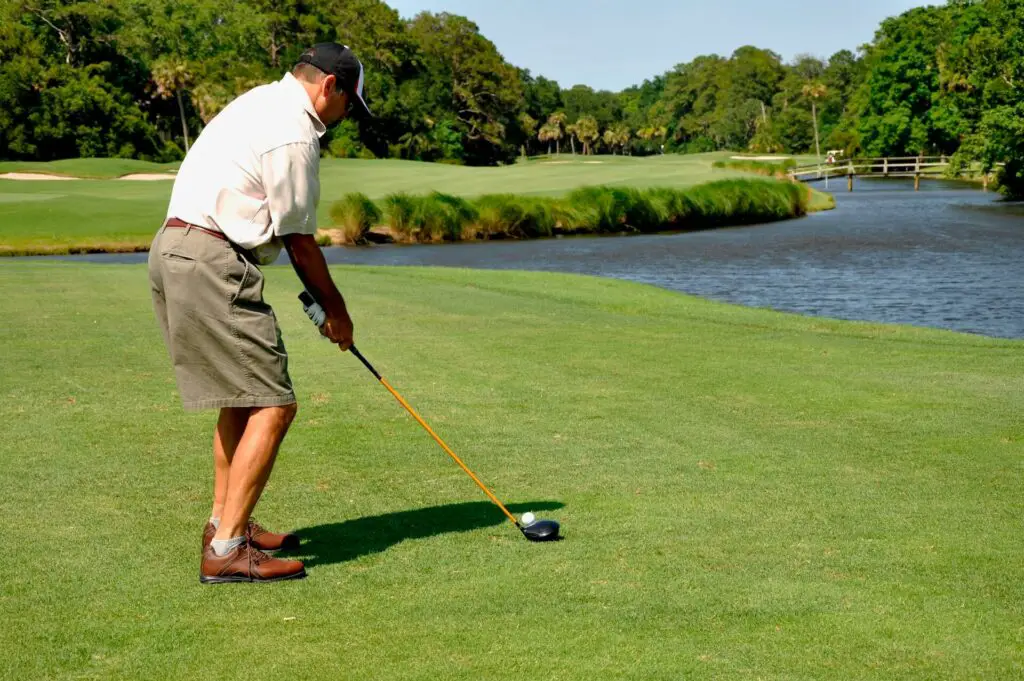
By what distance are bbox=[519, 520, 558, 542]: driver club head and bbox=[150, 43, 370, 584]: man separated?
1103mm

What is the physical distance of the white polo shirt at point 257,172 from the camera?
5.10 metres

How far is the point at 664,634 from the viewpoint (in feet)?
15.2

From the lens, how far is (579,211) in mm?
50125

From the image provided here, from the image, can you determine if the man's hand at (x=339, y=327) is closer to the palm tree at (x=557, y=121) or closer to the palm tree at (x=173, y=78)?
the palm tree at (x=173, y=78)

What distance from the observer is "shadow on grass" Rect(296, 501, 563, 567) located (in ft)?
19.1

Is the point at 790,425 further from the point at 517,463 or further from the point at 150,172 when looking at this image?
the point at 150,172

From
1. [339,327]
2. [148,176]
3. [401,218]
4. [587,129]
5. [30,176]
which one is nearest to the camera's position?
[339,327]

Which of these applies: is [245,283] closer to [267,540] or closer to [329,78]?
[329,78]

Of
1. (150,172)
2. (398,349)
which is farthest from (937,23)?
(398,349)

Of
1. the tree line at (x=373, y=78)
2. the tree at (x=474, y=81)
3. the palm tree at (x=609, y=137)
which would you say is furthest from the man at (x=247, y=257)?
the palm tree at (x=609, y=137)

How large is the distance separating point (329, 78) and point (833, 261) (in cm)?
3225

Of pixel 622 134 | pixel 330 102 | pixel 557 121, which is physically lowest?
pixel 622 134

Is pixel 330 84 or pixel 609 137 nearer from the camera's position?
pixel 330 84

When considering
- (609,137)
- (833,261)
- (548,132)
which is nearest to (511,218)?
(833,261)
